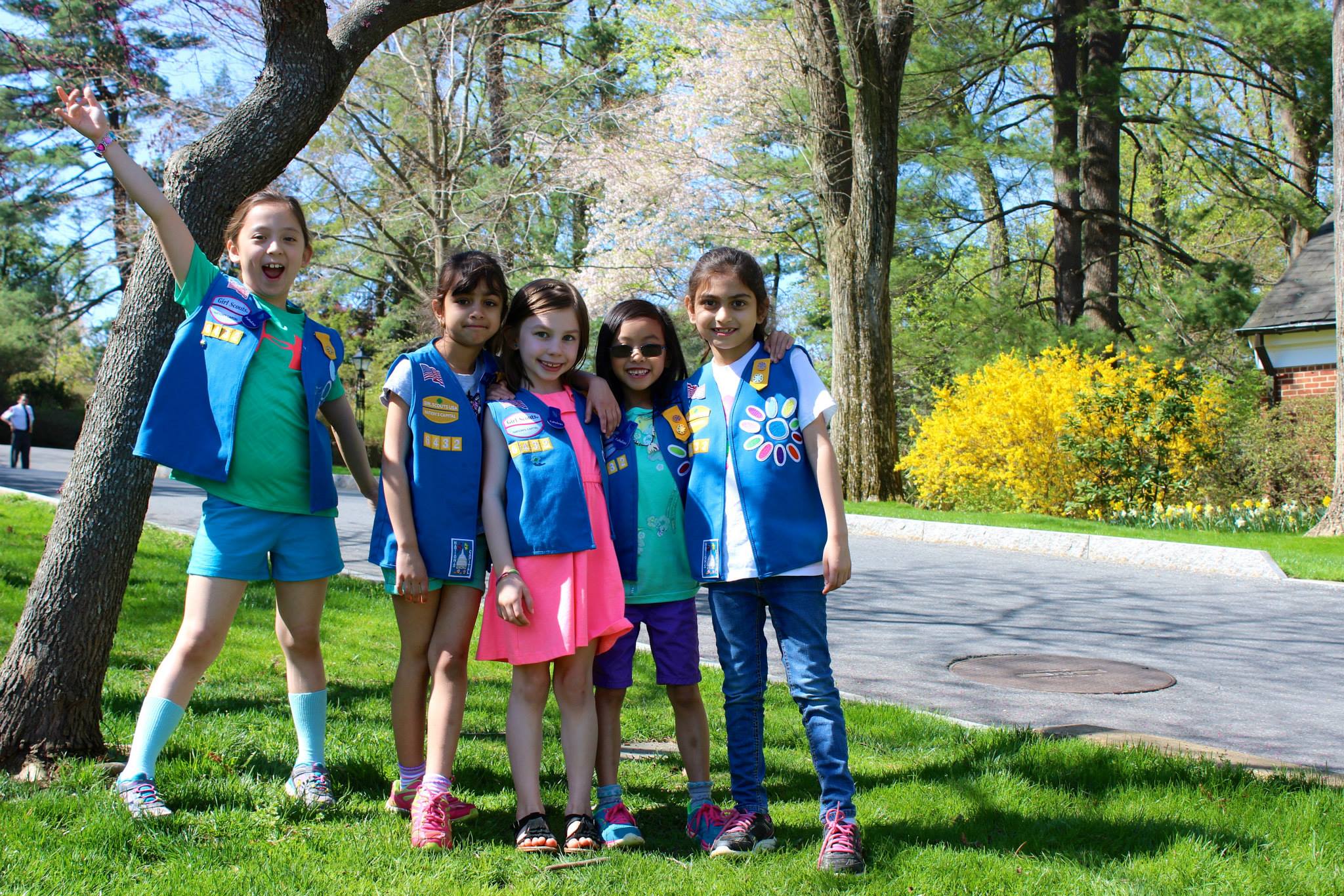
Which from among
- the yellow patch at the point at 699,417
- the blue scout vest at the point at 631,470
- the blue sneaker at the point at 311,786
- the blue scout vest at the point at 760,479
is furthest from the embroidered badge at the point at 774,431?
the blue sneaker at the point at 311,786

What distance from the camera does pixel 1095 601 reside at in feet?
26.1

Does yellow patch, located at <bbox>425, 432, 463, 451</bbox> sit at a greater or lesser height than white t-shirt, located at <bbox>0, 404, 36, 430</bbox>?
lesser

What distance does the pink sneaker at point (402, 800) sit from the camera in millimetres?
3293

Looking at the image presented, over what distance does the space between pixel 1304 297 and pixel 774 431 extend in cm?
1697

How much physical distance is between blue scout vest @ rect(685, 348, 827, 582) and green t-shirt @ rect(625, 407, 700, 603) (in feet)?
0.20

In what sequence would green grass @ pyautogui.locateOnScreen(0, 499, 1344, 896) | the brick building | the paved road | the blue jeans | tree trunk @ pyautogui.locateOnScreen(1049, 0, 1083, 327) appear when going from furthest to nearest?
tree trunk @ pyautogui.locateOnScreen(1049, 0, 1083, 327)
the brick building
the paved road
the blue jeans
green grass @ pyautogui.locateOnScreen(0, 499, 1344, 896)

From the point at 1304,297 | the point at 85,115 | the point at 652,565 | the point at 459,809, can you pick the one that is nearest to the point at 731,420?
the point at 652,565

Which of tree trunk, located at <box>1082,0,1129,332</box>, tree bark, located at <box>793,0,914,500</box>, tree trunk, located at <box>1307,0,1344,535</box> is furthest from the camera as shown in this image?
tree trunk, located at <box>1082,0,1129,332</box>

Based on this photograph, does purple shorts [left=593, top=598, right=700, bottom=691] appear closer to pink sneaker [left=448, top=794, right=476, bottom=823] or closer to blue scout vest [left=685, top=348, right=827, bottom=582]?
blue scout vest [left=685, top=348, right=827, bottom=582]

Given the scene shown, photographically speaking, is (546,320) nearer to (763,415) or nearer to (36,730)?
(763,415)

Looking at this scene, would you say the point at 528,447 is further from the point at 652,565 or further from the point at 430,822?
the point at 430,822

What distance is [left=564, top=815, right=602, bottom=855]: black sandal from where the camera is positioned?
2971 millimetres

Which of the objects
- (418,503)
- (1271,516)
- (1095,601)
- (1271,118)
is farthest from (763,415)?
(1271,118)

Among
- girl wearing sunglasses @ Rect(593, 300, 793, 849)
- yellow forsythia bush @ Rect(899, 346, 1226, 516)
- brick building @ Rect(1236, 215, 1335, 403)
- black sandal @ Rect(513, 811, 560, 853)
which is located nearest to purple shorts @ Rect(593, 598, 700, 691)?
girl wearing sunglasses @ Rect(593, 300, 793, 849)
